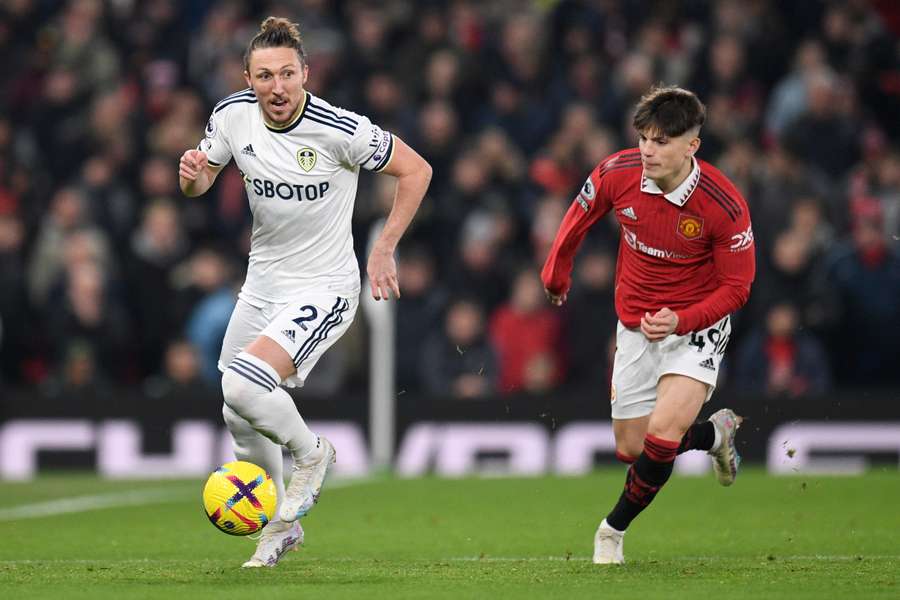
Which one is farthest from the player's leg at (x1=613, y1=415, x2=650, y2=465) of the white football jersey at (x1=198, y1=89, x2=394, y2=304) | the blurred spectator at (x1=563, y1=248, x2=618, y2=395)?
the blurred spectator at (x1=563, y1=248, x2=618, y2=395)

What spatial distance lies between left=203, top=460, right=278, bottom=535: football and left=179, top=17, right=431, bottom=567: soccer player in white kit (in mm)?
104

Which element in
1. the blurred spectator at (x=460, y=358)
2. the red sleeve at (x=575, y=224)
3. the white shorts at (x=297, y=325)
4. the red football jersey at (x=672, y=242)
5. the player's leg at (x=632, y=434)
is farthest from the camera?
the blurred spectator at (x=460, y=358)

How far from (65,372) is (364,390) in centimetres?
276

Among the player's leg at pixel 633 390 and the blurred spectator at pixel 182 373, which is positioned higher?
the player's leg at pixel 633 390

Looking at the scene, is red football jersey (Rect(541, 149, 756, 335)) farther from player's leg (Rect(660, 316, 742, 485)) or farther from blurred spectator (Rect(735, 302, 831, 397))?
blurred spectator (Rect(735, 302, 831, 397))

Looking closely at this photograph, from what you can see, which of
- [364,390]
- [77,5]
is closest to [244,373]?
[364,390]

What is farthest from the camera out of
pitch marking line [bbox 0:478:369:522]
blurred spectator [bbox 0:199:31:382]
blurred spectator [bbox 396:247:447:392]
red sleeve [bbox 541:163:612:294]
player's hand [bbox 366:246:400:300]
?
blurred spectator [bbox 0:199:31:382]

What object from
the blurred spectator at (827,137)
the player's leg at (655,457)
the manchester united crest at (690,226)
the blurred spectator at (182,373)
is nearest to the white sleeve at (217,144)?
the manchester united crest at (690,226)

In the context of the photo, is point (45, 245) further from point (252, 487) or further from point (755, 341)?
point (252, 487)

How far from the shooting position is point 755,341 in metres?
14.3

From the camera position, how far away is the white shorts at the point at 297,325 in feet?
25.8

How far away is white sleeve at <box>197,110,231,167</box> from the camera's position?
8094 mm

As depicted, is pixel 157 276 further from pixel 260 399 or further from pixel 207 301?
pixel 260 399

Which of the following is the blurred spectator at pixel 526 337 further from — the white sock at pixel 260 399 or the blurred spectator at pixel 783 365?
the white sock at pixel 260 399
